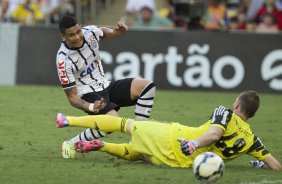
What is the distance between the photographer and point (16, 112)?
16000 millimetres

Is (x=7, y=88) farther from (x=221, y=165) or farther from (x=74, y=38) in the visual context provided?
(x=221, y=165)

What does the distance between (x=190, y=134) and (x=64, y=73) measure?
80.3 inches

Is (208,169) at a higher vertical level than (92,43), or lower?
lower

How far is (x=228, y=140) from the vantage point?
9.65 metres

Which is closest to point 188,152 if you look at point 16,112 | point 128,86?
point 128,86

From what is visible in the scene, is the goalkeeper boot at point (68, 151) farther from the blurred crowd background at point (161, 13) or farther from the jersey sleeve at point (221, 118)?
the blurred crowd background at point (161, 13)

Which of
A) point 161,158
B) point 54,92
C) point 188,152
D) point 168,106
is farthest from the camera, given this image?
point 54,92

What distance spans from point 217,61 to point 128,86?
9.51 m

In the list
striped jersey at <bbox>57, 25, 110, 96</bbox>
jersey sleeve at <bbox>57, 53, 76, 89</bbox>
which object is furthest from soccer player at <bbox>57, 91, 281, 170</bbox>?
striped jersey at <bbox>57, 25, 110, 96</bbox>

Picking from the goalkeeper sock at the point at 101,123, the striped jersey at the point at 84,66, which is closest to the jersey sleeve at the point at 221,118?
the goalkeeper sock at the point at 101,123

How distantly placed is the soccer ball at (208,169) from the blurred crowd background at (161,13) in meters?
13.1

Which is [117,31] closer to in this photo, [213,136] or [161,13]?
[213,136]

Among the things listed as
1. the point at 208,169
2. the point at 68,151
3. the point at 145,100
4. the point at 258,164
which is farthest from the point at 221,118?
the point at 68,151

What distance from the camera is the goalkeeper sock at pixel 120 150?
10.2 m
